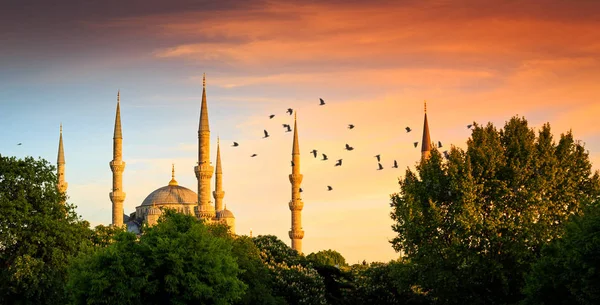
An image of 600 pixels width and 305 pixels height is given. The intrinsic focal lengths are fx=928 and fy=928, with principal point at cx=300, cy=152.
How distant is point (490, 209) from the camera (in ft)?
164

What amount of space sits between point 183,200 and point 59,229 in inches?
3094

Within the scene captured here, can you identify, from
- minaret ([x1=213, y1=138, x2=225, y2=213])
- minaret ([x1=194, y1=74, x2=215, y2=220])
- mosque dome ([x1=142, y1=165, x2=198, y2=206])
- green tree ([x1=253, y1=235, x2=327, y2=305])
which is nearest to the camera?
green tree ([x1=253, y1=235, x2=327, y2=305])

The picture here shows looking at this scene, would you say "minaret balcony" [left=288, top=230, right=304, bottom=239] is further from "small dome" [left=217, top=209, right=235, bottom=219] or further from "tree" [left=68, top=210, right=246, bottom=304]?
"tree" [left=68, top=210, right=246, bottom=304]

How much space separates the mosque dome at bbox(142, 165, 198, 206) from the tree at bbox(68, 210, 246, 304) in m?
85.2

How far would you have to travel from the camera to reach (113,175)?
109500 millimetres

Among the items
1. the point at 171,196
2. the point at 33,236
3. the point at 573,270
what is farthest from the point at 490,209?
the point at 171,196

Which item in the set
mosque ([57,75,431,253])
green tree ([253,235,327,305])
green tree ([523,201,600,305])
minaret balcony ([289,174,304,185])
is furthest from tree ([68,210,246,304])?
A: minaret balcony ([289,174,304,185])

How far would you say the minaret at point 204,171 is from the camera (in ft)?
322

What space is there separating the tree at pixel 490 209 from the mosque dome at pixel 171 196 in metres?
80.6

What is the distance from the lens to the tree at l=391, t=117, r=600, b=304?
1897 inches

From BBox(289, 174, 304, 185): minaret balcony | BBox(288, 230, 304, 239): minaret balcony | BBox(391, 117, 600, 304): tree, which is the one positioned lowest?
BBox(391, 117, 600, 304): tree

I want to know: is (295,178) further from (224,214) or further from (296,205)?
(224,214)

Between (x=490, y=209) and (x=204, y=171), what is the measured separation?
2062 inches

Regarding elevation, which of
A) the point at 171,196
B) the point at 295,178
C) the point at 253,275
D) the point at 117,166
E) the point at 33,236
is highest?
the point at 171,196
